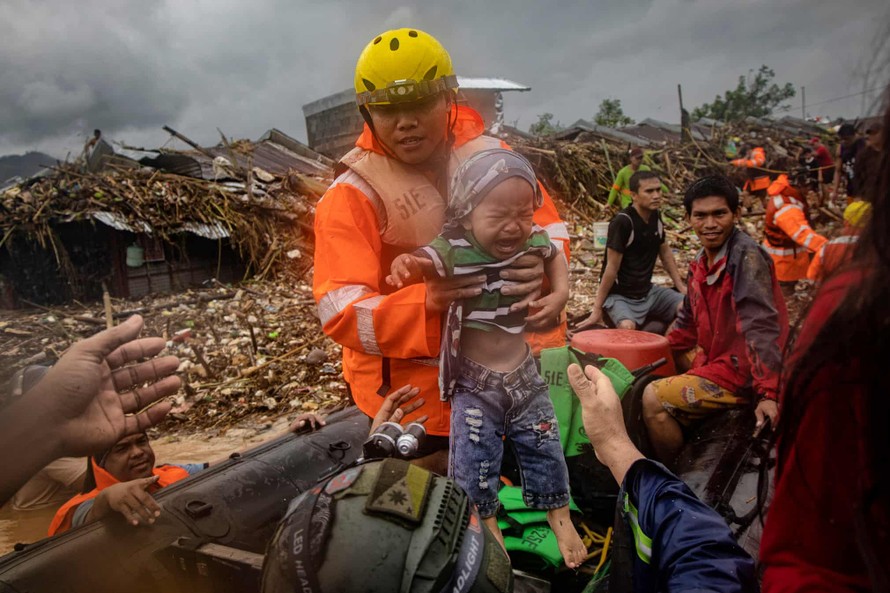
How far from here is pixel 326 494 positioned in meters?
1.20

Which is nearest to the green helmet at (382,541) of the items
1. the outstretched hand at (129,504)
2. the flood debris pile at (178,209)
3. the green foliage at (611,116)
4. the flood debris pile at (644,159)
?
the outstretched hand at (129,504)

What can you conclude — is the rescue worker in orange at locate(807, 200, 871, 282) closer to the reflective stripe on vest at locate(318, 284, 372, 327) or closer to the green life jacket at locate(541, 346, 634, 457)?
the reflective stripe on vest at locate(318, 284, 372, 327)

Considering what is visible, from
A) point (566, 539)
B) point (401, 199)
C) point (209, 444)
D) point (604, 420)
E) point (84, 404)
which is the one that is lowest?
point (209, 444)

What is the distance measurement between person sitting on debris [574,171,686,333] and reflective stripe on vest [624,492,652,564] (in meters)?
3.37

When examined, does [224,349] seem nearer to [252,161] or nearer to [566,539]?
[566,539]

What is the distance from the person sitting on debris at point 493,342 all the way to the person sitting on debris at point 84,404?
2.21 feet

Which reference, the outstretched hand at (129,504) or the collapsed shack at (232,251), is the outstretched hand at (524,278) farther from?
the collapsed shack at (232,251)

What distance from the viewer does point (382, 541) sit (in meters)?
1.11

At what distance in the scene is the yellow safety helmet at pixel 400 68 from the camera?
1.64m

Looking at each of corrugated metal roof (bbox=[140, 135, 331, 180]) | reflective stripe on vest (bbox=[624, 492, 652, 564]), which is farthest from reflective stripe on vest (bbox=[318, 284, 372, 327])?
corrugated metal roof (bbox=[140, 135, 331, 180])

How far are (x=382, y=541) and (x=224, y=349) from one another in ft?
20.6

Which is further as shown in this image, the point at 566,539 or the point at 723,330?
the point at 723,330

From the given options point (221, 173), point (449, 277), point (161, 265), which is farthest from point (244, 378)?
point (221, 173)

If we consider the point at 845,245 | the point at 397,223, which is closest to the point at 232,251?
the point at 397,223
